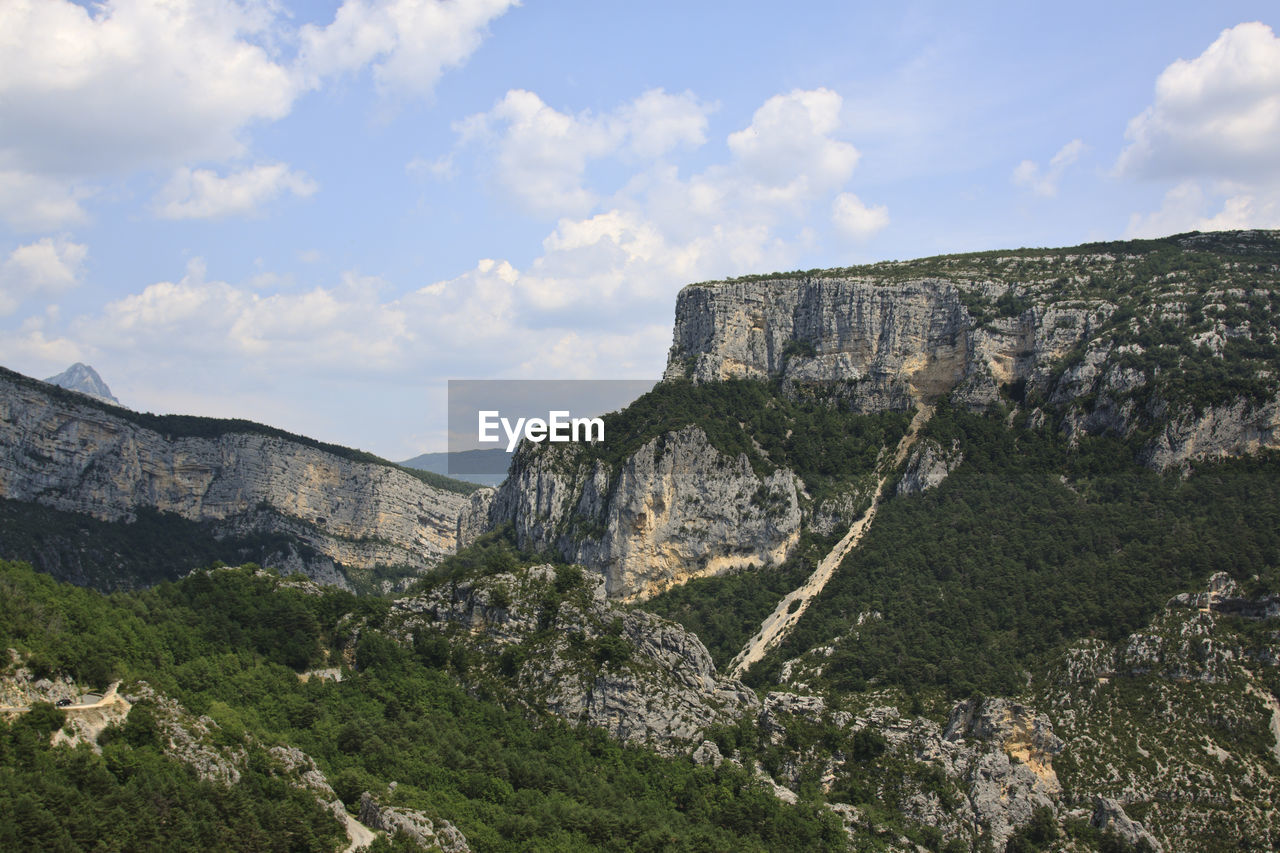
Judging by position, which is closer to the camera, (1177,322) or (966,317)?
(1177,322)

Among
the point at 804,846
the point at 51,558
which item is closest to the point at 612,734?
the point at 804,846

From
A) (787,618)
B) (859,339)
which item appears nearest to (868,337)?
(859,339)

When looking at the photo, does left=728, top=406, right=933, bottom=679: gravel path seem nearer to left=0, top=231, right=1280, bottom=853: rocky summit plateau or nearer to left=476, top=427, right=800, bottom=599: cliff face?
left=0, top=231, right=1280, bottom=853: rocky summit plateau

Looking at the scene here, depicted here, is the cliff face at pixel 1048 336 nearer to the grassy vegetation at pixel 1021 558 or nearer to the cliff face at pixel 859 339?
the cliff face at pixel 859 339

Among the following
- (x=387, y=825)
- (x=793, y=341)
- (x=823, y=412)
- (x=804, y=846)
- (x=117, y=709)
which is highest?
(x=793, y=341)

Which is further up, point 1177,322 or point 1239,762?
point 1177,322

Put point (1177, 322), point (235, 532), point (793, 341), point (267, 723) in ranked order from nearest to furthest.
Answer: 1. point (267, 723)
2. point (1177, 322)
3. point (793, 341)
4. point (235, 532)

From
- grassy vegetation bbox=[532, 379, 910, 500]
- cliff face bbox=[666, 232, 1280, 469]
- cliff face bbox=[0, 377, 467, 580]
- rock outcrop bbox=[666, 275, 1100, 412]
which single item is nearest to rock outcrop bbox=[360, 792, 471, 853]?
grassy vegetation bbox=[532, 379, 910, 500]

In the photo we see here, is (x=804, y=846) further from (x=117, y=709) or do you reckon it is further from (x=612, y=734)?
(x=117, y=709)
